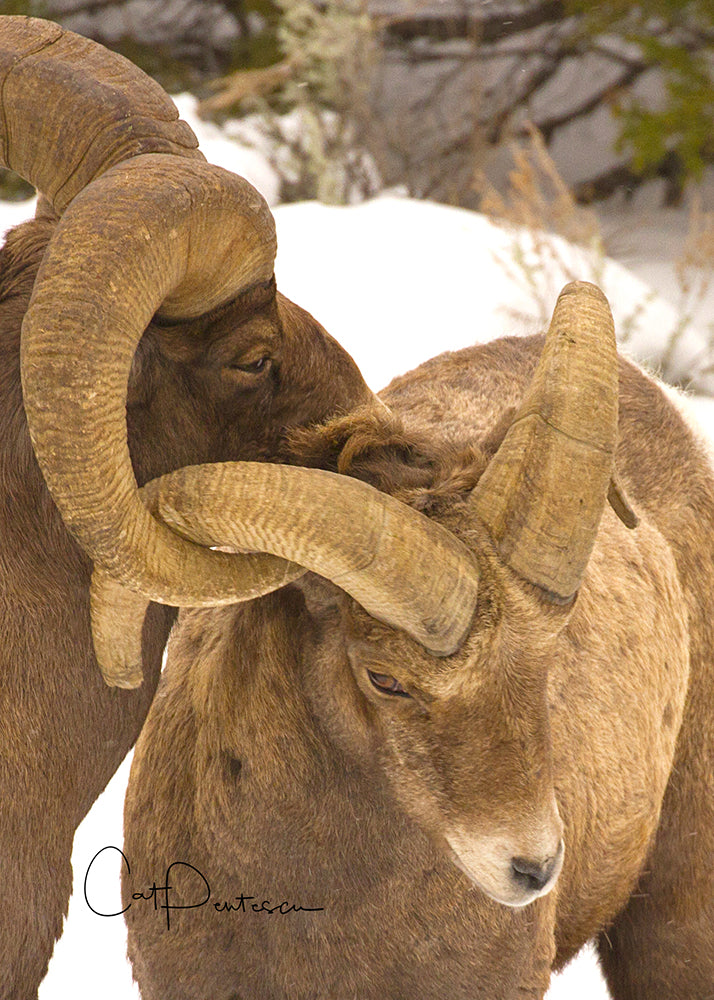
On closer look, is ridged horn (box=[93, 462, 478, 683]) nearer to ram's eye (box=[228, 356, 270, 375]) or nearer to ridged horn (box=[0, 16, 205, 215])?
ram's eye (box=[228, 356, 270, 375])

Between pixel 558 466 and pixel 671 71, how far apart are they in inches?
320

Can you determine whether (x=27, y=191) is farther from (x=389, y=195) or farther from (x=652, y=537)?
(x=652, y=537)

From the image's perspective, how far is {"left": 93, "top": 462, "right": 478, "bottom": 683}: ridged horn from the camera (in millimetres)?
2369

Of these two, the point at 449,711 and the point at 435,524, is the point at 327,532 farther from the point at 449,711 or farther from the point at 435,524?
the point at 449,711

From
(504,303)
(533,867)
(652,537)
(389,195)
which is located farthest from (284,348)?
(389,195)

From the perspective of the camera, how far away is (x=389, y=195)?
9320mm

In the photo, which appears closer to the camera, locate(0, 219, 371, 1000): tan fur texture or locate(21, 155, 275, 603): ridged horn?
locate(21, 155, 275, 603): ridged horn

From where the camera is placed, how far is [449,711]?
2.63 m

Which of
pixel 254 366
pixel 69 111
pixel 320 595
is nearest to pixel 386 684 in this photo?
pixel 320 595

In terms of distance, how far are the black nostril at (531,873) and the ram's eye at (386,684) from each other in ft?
1.31

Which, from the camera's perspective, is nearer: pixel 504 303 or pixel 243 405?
pixel 243 405

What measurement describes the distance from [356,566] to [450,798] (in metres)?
0.59
